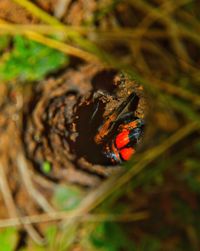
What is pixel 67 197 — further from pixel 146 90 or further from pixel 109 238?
pixel 146 90

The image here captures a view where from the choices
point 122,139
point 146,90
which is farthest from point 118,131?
point 146,90

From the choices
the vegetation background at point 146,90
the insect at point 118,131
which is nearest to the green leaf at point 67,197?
the vegetation background at point 146,90

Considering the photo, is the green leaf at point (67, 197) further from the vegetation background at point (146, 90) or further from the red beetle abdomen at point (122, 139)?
the red beetle abdomen at point (122, 139)

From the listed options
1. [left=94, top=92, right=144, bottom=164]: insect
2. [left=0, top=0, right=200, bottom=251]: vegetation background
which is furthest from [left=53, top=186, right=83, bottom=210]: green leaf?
[left=94, top=92, right=144, bottom=164]: insect

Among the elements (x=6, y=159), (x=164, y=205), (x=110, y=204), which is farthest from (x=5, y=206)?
(x=164, y=205)

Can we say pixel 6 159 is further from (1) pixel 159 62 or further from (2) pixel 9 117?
(1) pixel 159 62

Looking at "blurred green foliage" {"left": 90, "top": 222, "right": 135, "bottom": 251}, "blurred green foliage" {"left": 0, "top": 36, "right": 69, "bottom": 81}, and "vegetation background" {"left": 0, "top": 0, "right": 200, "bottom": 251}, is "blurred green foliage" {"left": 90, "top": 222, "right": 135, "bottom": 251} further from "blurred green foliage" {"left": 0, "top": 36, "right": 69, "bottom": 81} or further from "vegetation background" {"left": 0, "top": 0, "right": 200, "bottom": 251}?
"blurred green foliage" {"left": 0, "top": 36, "right": 69, "bottom": 81}
